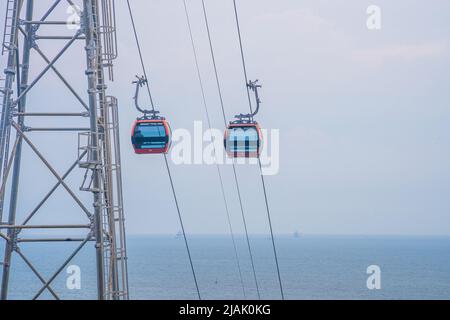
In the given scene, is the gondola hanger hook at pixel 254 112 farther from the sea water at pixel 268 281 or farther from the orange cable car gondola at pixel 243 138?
the sea water at pixel 268 281

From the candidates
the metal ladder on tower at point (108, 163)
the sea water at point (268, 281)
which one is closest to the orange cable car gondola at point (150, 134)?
the metal ladder on tower at point (108, 163)

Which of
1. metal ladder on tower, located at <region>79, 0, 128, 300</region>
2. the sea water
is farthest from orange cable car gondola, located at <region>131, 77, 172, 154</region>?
the sea water

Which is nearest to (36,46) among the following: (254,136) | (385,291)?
(254,136)

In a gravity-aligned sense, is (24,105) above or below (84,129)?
above

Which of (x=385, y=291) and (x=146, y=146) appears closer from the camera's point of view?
(x=146, y=146)

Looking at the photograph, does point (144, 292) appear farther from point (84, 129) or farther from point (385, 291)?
point (84, 129)

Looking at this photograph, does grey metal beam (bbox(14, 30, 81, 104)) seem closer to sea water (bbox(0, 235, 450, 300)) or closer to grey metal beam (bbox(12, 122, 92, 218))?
grey metal beam (bbox(12, 122, 92, 218))

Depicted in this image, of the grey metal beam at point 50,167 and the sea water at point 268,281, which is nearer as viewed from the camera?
the grey metal beam at point 50,167
